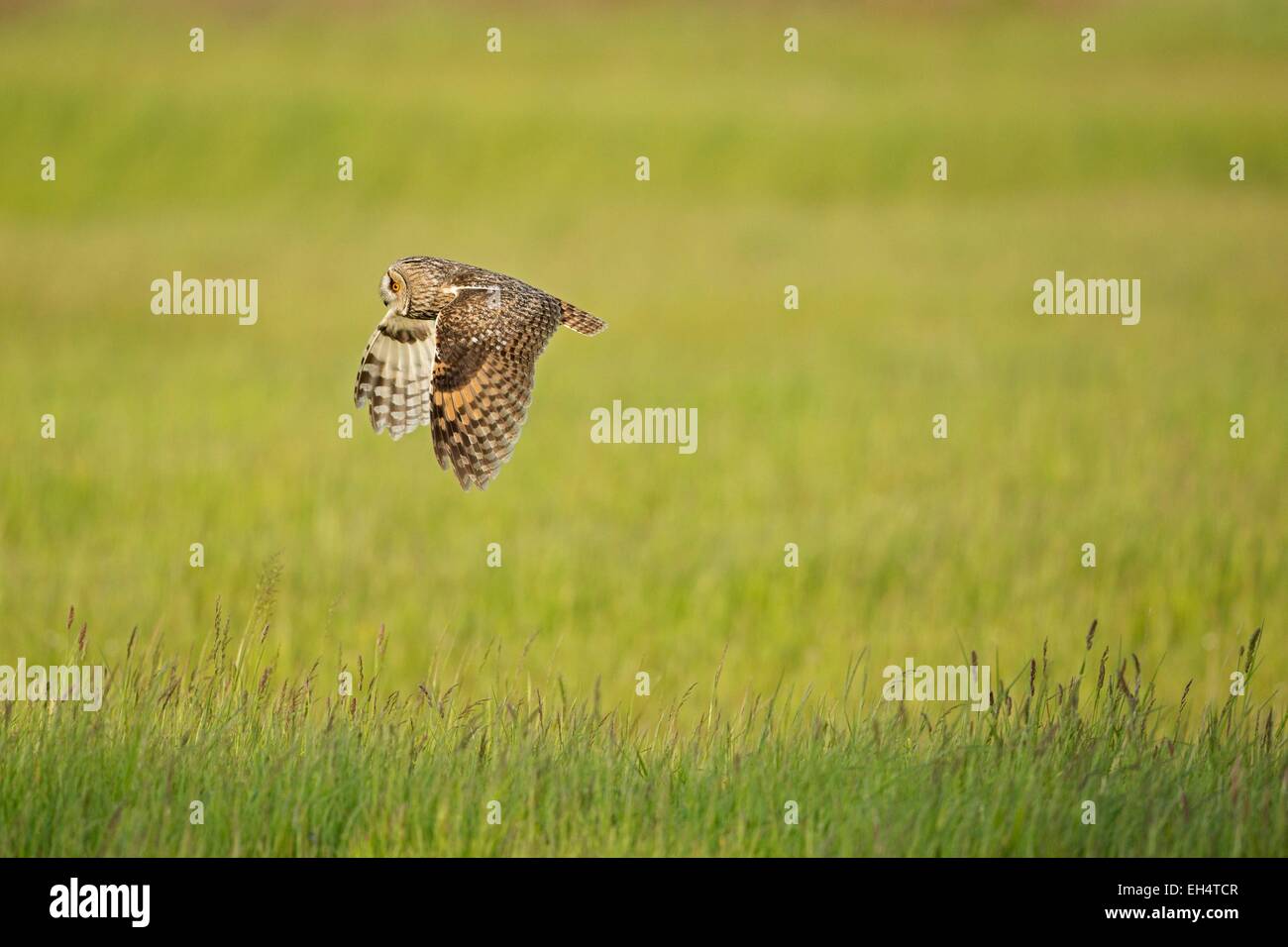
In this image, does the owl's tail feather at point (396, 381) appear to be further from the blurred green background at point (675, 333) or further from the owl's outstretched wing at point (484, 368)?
the blurred green background at point (675, 333)

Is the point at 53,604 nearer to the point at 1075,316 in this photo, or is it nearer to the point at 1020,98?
the point at 1075,316

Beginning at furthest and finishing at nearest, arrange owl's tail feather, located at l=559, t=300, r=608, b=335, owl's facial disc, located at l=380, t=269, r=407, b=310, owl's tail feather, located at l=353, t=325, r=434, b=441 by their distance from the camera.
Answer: owl's tail feather, located at l=353, t=325, r=434, b=441, owl's tail feather, located at l=559, t=300, r=608, b=335, owl's facial disc, located at l=380, t=269, r=407, b=310

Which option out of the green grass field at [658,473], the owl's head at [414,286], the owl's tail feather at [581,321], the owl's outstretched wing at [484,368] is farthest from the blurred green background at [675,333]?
the owl's head at [414,286]

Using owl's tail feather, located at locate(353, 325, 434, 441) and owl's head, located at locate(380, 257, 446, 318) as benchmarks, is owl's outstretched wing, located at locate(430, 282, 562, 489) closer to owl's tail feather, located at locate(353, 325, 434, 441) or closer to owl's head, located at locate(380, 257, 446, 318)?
owl's head, located at locate(380, 257, 446, 318)

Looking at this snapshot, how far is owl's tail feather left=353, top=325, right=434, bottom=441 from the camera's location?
4.59m

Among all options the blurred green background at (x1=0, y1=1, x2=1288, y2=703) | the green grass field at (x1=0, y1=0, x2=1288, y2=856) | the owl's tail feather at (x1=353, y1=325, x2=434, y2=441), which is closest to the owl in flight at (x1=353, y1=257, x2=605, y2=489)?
the owl's tail feather at (x1=353, y1=325, x2=434, y2=441)

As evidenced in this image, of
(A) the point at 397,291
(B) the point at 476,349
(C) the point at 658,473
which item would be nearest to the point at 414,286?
(A) the point at 397,291

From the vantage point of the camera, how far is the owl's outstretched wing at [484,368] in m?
4.34

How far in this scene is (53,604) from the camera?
9953 mm

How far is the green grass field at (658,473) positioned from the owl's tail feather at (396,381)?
2.35 ft

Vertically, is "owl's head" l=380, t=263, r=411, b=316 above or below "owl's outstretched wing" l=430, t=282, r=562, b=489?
above

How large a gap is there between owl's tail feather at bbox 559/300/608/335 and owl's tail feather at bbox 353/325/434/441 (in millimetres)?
465

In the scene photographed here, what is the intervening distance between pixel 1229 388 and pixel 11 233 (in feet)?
83.1

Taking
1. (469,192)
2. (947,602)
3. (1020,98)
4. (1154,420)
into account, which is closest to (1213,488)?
(1154,420)
